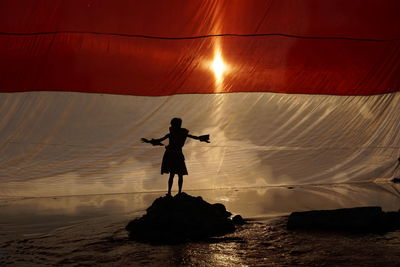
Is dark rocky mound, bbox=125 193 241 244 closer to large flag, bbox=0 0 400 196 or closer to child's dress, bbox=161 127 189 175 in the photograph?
child's dress, bbox=161 127 189 175

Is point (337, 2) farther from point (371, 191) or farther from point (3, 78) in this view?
point (3, 78)

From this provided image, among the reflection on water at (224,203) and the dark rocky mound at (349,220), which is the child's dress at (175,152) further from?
the dark rocky mound at (349,220)

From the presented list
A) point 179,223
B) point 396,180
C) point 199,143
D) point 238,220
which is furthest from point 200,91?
point 396,180

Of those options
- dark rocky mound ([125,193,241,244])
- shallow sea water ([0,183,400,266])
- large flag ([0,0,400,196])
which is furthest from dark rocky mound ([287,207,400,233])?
large flag ([0,0,400,196])

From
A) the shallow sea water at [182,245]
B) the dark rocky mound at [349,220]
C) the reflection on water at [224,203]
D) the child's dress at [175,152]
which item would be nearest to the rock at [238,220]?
the shallow sea water at [182,245]

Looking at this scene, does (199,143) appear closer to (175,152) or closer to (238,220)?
(175,152)

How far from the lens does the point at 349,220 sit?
574cm

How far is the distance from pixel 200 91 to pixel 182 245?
4.06 meters

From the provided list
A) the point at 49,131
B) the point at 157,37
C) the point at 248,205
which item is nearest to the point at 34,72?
the point at 49,131

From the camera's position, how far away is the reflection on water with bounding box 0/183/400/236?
6.45 meters

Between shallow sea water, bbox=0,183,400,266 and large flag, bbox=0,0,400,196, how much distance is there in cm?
92

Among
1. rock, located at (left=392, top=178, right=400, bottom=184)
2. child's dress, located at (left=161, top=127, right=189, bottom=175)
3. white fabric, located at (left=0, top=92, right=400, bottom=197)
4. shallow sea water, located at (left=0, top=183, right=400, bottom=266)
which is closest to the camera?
shallow sea water, located at (left=0, top=183, right=400, bottom=266)

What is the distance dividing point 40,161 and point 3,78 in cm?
145

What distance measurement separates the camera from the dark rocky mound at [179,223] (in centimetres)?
534
